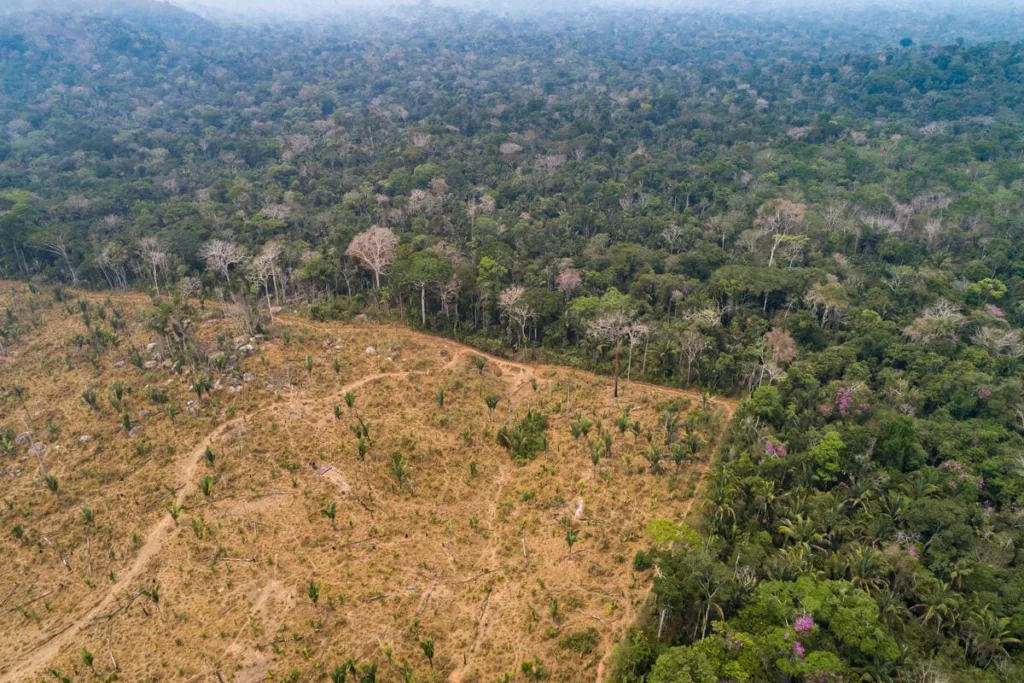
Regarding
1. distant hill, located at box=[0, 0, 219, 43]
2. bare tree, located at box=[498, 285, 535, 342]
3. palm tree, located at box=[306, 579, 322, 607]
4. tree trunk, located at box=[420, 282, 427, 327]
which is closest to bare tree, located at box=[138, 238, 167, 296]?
tree trunk, located at box=[420, 282, 427, 327]

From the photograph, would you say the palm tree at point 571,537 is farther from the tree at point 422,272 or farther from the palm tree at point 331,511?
the tree at point 422,272

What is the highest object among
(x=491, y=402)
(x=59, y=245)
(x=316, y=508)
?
(x=59, y=245)

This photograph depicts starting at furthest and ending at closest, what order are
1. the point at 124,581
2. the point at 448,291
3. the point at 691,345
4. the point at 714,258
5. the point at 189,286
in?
the point at 714,258
the point at 189,286
the point at 448,291
the point at 691,345
the point at 124,581

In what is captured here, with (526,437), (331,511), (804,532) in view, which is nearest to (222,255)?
(331,511)

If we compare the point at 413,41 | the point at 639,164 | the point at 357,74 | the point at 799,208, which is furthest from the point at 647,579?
the point at 413,41

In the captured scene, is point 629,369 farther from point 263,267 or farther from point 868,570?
point 263,267

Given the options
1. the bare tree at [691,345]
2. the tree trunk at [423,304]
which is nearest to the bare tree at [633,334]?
the bare tree at [691,345]
